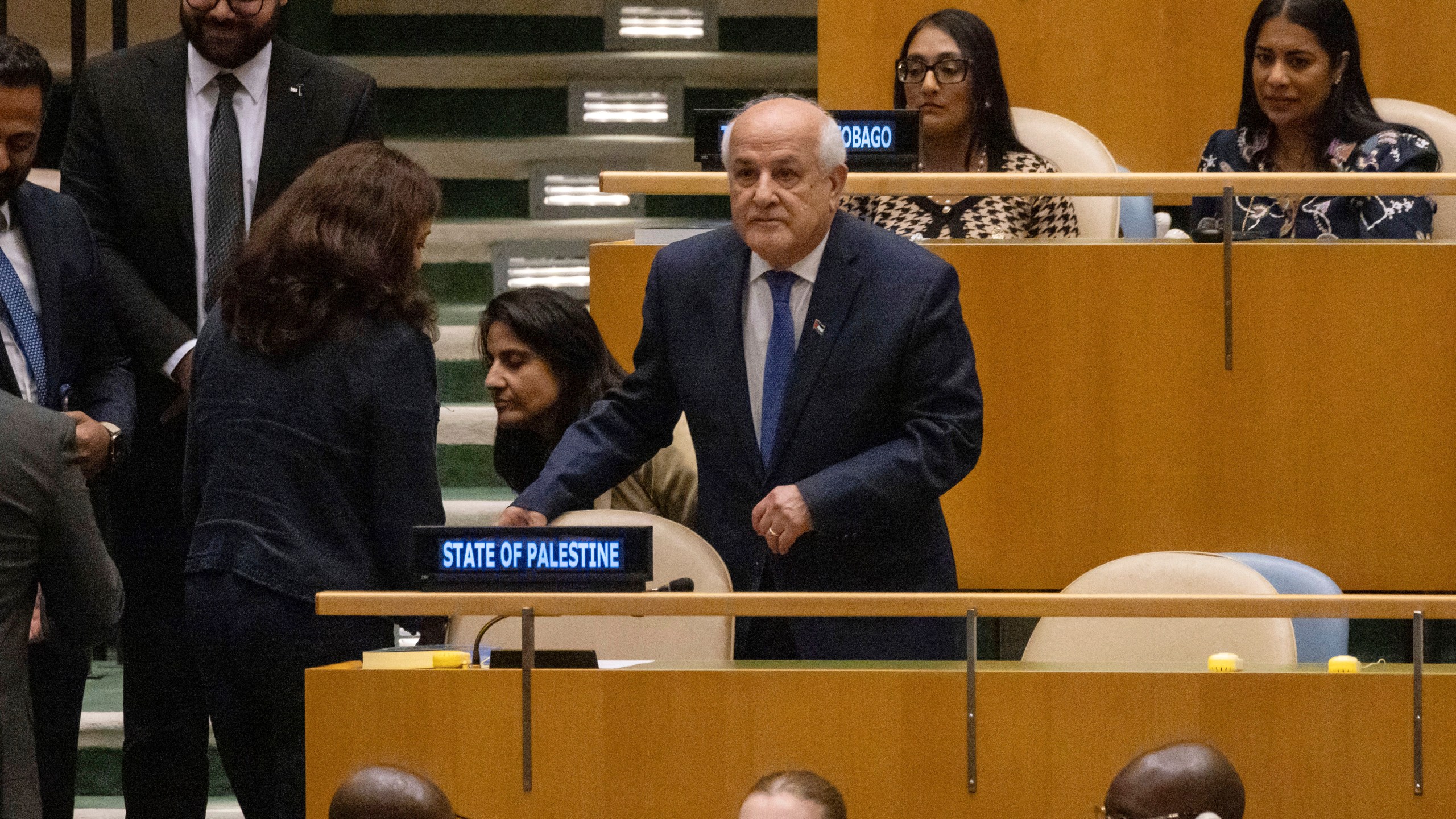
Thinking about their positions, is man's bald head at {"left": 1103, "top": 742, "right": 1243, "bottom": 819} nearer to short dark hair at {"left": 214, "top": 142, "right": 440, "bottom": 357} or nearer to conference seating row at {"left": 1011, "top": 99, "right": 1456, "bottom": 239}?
short dark hair at {"left": 214, "top": 142, "right": 440, "bottom": 357}

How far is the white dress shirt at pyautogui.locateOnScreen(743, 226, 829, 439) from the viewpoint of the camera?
109 inches

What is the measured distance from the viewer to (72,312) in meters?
3.09

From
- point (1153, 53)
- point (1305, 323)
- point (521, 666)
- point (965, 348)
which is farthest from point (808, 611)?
point (1153, 53)

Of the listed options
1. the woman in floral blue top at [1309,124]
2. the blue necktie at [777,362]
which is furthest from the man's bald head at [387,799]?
the woman in floral blue top at [1309,124]

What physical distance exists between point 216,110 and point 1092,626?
1.84m

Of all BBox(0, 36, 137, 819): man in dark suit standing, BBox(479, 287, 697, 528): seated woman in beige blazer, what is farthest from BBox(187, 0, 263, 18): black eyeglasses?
BBox(479, 287, 697, 528): seated woman in beige blazer

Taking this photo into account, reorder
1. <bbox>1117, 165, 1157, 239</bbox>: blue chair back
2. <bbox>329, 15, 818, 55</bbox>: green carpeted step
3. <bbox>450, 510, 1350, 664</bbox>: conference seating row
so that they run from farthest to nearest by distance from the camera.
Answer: <bbox>329, 15, 818, 55</bbox>: green carpeted step, <bbox>1117, 165, 1157, 239</bbox>: blue chair back, <bbox>450, 510, 1350, 664</bbox>: conference seating row

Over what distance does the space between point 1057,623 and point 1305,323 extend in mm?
987

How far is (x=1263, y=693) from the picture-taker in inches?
85.6

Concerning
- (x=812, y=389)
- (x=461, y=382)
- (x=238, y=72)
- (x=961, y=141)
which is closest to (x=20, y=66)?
(x=238, y=72)

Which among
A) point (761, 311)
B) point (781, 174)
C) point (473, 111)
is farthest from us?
point (473, 111)

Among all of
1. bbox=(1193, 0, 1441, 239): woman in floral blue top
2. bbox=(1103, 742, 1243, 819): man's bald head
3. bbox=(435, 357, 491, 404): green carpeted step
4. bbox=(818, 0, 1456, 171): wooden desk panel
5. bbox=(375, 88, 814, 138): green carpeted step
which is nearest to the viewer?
bbox=(1103, 742, 1243, 819): man's bald head

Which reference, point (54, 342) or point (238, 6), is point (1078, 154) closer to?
point (238, 6)

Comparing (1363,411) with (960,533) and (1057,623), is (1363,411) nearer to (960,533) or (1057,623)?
(960,533)
